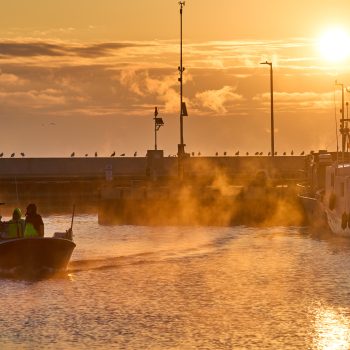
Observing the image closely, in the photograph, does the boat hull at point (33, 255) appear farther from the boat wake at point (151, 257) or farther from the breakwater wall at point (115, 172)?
the breakwater wall at point (115, 172)

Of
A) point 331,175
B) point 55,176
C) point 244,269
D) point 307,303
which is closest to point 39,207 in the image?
point 55,176

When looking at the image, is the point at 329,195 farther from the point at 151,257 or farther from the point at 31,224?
the point at 31,224

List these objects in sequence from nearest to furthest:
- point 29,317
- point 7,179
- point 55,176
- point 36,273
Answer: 1. point 29,317
2. point 36,273
3. point 7,179
4. point 55,176

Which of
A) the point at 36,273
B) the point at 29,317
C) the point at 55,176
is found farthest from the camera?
the point at 55,176

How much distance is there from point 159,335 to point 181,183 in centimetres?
5695

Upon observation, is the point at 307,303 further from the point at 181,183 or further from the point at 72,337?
the point at 181,183

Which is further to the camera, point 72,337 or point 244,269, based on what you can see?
point 244,269

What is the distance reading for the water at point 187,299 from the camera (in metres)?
31.1

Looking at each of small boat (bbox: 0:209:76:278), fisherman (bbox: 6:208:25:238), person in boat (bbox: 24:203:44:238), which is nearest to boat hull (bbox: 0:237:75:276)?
small boat (bbox: 0:209:76:278)

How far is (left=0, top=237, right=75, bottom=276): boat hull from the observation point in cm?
4144

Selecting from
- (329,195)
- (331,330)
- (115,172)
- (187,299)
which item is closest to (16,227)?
(187,299)

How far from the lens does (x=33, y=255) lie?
42.0 meters

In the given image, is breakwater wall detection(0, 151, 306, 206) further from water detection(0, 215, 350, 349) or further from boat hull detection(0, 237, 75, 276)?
boat hull detection(0, 237, 75, 276)

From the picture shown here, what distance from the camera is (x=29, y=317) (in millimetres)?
34719
